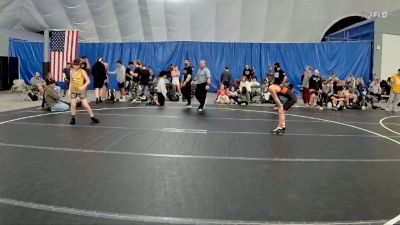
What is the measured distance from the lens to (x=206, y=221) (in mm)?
4691

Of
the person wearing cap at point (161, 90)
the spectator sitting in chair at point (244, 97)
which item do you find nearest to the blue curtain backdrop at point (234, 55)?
the spectator sitting in chair at point (244, 97)

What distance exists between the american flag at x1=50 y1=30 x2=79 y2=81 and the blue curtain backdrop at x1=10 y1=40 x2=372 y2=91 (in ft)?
12.0

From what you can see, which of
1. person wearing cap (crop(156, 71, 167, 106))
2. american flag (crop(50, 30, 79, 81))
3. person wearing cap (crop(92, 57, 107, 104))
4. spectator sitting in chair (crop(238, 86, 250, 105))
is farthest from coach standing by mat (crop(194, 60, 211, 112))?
american flag (crop(50, 30, 79, 81))

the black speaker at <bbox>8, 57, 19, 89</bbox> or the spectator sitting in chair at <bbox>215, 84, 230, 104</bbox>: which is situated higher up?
the black speaker at <bbox>8, 57, 19, 89</bbox>

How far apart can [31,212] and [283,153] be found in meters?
5.06

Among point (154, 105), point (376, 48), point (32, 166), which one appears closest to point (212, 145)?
point (32, 166)

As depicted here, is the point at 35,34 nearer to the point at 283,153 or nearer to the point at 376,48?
the point at 376,48

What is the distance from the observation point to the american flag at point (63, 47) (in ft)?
77.7

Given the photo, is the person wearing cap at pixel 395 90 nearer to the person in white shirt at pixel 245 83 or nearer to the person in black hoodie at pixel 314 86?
the person in black hoodie at pixel 314 86

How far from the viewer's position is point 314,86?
65.1ft

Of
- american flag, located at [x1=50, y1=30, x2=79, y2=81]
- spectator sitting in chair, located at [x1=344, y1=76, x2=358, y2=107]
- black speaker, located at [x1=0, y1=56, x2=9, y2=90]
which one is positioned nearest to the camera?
spectator sitting in chair, located at [x1=344, y1=76, x2=358, y2=107]

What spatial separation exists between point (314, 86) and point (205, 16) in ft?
48.8

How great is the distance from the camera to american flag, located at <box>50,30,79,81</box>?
77.7 feet

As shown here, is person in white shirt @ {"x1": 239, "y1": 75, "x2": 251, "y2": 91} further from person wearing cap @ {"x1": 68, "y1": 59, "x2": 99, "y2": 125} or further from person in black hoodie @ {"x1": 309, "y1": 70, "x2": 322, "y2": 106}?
person wearing cap @ {"x1": 68, "y1": 59, "x2": 99, "y2": 125}
